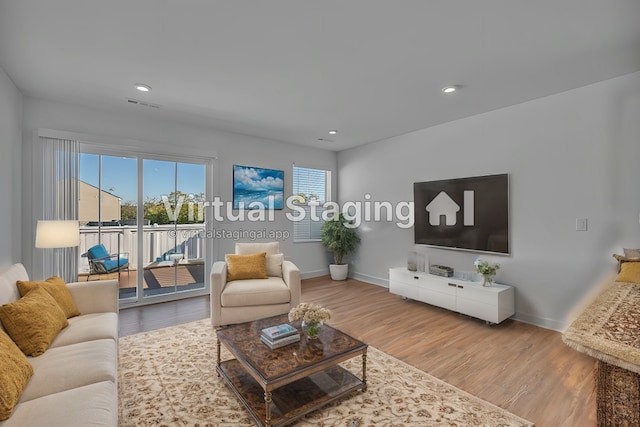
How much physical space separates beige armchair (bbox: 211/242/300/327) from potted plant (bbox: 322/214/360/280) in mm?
2074

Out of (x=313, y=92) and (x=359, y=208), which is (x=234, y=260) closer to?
(x=313, y=92)

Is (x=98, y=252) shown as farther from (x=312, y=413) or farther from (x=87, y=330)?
(x=312, y=413)

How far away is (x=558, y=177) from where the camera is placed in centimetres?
318

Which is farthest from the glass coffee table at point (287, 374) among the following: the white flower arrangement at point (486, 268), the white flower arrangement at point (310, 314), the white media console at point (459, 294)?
the white flower arrangement at point (486, 268)

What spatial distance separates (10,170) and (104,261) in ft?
4.62

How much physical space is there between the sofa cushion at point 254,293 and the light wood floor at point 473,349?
2.28ft

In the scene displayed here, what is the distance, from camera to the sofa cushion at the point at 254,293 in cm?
318

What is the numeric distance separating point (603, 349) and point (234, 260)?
3.30 metres

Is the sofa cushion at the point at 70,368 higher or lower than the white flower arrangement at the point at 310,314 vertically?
lower

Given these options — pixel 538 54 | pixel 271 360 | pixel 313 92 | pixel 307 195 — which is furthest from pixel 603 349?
pixel 307 195

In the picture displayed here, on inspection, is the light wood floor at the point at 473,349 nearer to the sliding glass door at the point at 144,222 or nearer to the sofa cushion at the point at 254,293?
the sliding glass door at the point at 144,222

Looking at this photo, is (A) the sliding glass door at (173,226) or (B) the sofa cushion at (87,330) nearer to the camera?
(B) the sofa cushion at (87,330)

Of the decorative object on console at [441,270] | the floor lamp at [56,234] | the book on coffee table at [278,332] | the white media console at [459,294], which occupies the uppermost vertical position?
the floor lamp at [56,234]

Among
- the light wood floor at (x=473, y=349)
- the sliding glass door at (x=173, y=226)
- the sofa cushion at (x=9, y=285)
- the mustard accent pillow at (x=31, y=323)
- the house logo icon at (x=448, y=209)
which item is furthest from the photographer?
the sliding glass door at (x=173, y=226)
